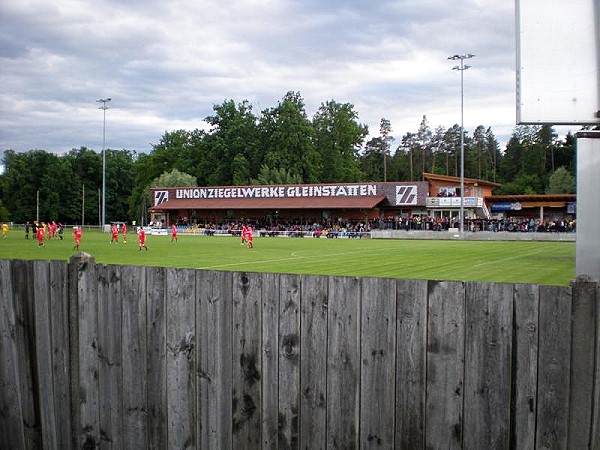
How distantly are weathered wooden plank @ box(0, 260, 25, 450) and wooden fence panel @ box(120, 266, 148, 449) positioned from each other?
3.21 feet

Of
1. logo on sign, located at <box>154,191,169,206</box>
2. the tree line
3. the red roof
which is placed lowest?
the red roof

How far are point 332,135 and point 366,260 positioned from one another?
280 ft

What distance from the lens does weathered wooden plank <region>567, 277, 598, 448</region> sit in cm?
303

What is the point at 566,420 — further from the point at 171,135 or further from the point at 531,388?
the point at 171,135

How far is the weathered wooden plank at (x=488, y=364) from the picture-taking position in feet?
10.7

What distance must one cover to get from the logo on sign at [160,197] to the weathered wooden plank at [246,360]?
3359 inches

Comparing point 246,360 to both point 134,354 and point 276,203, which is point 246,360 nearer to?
point 134,354

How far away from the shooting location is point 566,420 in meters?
3.10

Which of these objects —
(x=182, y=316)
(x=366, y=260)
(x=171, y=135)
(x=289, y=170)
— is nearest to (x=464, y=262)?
(x=366, y=260)

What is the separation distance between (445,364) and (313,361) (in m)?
0.79

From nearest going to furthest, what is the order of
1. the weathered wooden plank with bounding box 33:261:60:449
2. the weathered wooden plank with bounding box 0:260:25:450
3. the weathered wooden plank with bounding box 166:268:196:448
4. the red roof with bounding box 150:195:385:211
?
the weathered wooden plank with bounding box 166:268:196:448 → the weathered wooden plank with bounding box 33:261:60:449 → the weathered wooden plank with bounding box 0:260:25:450 → the red roof with bounding box 150:195:385:211

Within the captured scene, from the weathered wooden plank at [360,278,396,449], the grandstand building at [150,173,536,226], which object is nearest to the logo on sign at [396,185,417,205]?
the grandstand building at [150,173,536,226]

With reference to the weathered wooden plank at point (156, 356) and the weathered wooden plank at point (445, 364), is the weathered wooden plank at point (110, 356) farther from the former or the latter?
the weathered wooden plank at point (445, 364)

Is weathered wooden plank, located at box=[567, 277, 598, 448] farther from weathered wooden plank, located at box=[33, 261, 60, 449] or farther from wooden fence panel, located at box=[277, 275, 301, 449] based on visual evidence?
weathered wooden plank, located at box=[33, 261, 60, 449]
